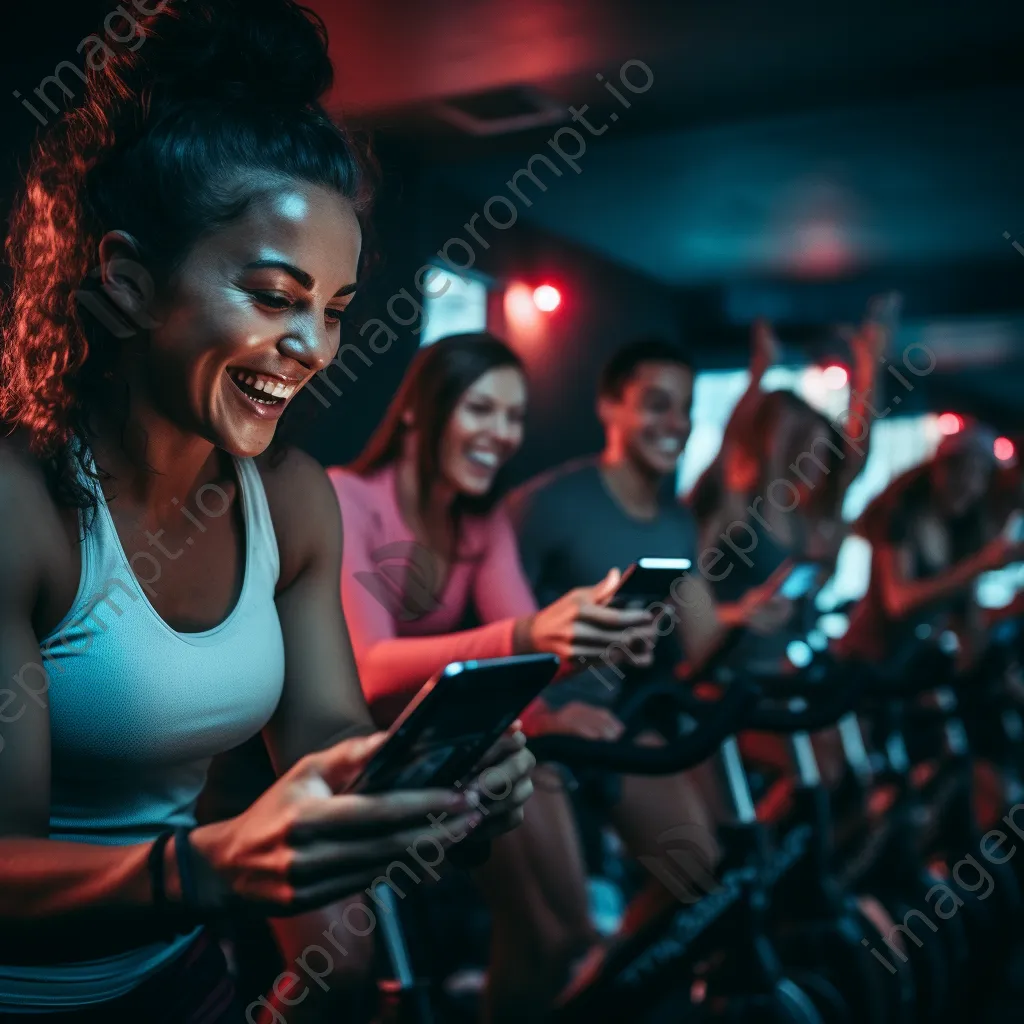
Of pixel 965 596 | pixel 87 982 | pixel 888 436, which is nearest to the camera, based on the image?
pixel 87 982

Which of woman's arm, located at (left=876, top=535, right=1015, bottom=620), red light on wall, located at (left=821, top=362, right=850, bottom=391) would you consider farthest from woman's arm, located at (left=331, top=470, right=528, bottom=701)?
red light on wall, located at (left=821, top=362, right=850, bottom=391)

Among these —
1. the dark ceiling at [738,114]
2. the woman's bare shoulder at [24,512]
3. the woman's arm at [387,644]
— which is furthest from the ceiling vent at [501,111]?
the woman's bare shoulder at [24,512]

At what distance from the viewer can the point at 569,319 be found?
239 inches

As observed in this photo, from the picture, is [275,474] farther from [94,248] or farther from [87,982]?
[87,982]

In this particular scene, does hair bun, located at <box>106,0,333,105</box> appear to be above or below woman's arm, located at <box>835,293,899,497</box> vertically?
below

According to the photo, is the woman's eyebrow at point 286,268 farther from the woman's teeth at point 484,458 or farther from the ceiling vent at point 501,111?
the ceiling vent at point 501,111

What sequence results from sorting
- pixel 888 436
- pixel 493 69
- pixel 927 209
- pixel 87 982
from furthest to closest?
pixel 888 436 < pixel 927 209 < pixel 493 69 < pixel 87 982

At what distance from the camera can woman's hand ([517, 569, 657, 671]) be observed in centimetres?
171

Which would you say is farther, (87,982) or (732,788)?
(732,788)

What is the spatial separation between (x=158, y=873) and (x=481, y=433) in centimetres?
140

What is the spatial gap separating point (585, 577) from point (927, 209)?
4012 millimetres

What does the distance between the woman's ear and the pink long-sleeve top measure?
2.07 feet

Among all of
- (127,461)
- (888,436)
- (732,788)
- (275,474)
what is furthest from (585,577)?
(888,436)

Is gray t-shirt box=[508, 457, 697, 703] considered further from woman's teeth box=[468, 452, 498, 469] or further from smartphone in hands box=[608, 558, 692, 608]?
smartphone in hands box=[608, 558, 692, 608]
